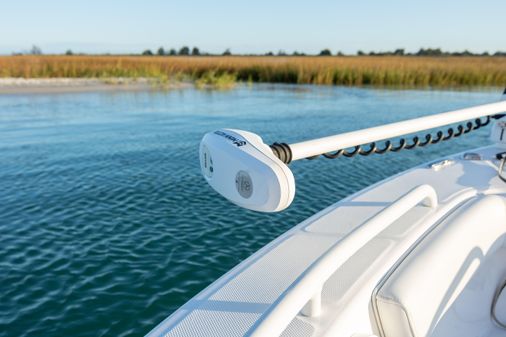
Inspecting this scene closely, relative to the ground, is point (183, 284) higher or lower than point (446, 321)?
lower

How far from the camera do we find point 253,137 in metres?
1.18

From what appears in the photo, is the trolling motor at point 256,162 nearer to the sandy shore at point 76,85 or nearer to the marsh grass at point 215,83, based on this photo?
the sandy shore at point 76,85

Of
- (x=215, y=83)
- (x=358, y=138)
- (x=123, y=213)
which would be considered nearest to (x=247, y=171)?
(x=358, y=138)

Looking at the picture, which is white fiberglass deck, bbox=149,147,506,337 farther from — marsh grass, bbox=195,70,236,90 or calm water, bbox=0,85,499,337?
marsh grass, bbox=195,70,236,90

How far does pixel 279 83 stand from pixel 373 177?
17.7 meters

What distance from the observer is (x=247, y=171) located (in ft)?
3.43

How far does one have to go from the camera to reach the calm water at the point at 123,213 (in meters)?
3.14

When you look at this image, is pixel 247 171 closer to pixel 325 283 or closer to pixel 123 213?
pixel 325 283

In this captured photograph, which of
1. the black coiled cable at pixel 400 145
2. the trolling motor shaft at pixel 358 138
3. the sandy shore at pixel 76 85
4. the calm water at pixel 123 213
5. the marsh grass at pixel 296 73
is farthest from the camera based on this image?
the marsh grass at pixel 296 73

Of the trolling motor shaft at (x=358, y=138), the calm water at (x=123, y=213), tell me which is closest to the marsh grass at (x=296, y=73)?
the calm water at (x=123, y=213)

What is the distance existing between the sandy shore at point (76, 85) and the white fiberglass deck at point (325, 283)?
57.5 ft

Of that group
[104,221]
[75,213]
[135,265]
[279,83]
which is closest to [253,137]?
[135,265]

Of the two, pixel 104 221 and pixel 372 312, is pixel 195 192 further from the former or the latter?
pixel 372 312

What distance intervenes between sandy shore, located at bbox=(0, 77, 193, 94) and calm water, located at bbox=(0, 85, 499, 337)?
661cm
